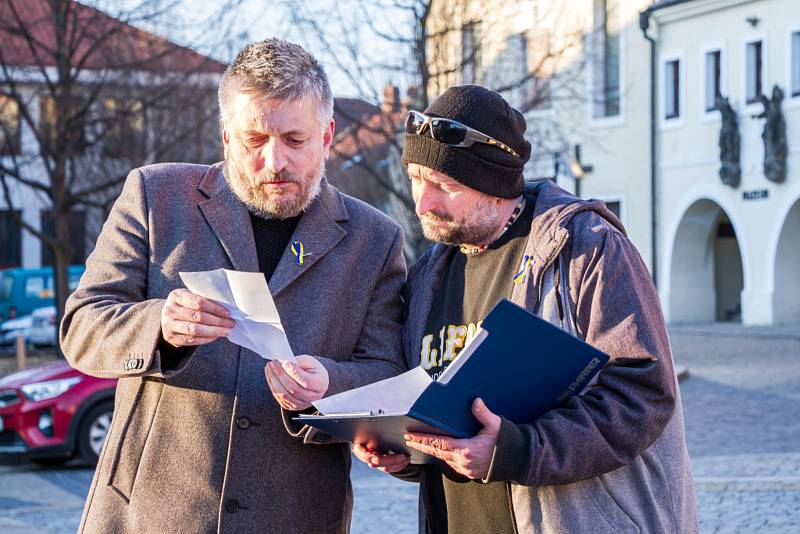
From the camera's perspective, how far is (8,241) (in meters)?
46.2

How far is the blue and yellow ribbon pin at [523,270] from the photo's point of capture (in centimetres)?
334

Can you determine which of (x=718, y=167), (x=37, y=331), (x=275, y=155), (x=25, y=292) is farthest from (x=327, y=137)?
(x=25, y=292)

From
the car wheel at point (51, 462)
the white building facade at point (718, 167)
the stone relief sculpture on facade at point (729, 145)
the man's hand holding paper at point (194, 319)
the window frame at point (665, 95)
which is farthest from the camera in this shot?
the window frame at point (665, 95)

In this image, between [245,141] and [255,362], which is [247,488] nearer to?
[255,362]

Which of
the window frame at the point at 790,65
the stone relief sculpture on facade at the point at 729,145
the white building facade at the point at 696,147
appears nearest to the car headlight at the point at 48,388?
the white building facade at the point at 696,147

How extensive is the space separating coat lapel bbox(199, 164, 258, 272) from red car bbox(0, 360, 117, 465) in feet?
26.0

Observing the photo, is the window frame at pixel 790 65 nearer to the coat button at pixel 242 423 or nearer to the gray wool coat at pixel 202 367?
the gray wool coat at pixel 202 367

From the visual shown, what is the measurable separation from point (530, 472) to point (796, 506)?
5.87 meters

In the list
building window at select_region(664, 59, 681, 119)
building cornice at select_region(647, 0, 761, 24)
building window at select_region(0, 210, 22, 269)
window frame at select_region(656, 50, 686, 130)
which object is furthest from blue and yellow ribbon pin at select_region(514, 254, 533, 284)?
building window at select_region(0, 210, 22, 269)

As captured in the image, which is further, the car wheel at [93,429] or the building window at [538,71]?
the building window at [538,71]

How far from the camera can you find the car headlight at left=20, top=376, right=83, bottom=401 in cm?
1122

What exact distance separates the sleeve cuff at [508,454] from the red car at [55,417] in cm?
857

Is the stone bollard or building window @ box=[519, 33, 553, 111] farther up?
building window @ box=[519, 33, 553, 111]

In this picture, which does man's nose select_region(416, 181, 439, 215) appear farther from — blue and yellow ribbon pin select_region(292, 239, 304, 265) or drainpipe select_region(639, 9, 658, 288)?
drainpipe select_region(639, 9, 658, 288)
